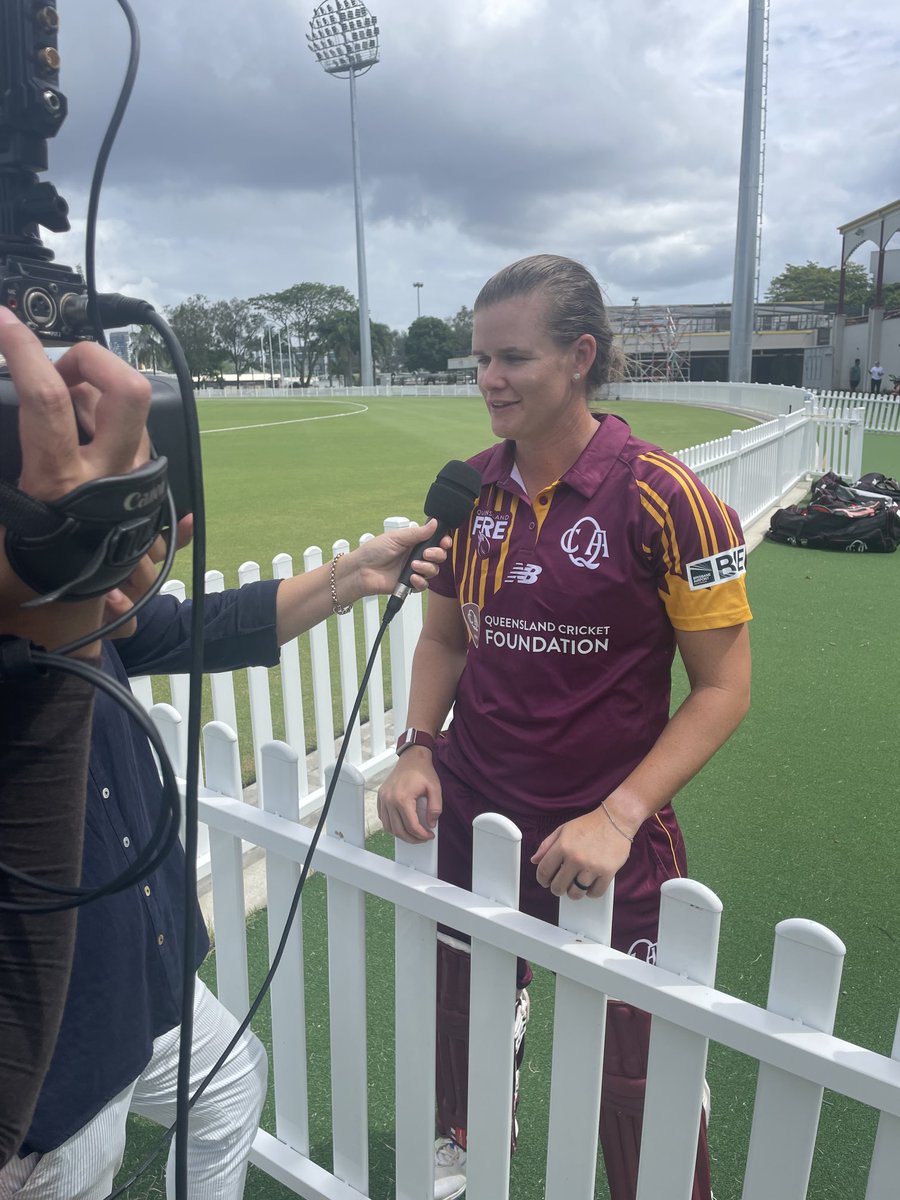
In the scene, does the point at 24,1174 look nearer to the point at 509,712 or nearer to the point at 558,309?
the point at 509,712

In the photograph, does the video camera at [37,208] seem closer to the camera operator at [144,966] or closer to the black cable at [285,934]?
the camera operator at [144,966]

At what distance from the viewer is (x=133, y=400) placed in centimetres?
75

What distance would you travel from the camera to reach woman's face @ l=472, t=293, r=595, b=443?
6.11 ft

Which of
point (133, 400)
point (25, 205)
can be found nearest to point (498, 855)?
point (133, 400)

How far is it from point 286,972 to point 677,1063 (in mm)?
916

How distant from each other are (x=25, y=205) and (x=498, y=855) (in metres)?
1.21

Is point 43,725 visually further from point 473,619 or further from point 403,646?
point 403,646

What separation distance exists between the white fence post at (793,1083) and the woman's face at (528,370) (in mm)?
1130

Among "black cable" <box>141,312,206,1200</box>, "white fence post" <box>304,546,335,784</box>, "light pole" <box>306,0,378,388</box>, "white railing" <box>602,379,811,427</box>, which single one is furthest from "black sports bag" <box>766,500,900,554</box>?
"light pole" <box>306,0,378,388</box>

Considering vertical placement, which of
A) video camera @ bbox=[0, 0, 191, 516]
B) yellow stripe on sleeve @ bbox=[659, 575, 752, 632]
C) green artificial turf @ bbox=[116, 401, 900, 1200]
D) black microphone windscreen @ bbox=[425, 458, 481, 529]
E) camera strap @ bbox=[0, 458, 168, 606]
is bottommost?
green artificial turf @ bbox=[116, 401, 900, 1200]

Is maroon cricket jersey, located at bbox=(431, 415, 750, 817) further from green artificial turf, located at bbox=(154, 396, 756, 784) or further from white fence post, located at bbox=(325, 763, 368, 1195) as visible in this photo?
green artificial turf, located at bbox=(154, 396, 756, 784)

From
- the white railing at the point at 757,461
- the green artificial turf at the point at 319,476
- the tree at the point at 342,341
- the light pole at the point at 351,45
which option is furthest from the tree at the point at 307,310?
the white railing at the point at 757,461

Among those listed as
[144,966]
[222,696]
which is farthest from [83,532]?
[222,696]

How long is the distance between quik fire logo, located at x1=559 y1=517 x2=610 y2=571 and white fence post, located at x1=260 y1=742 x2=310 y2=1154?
729 mm
